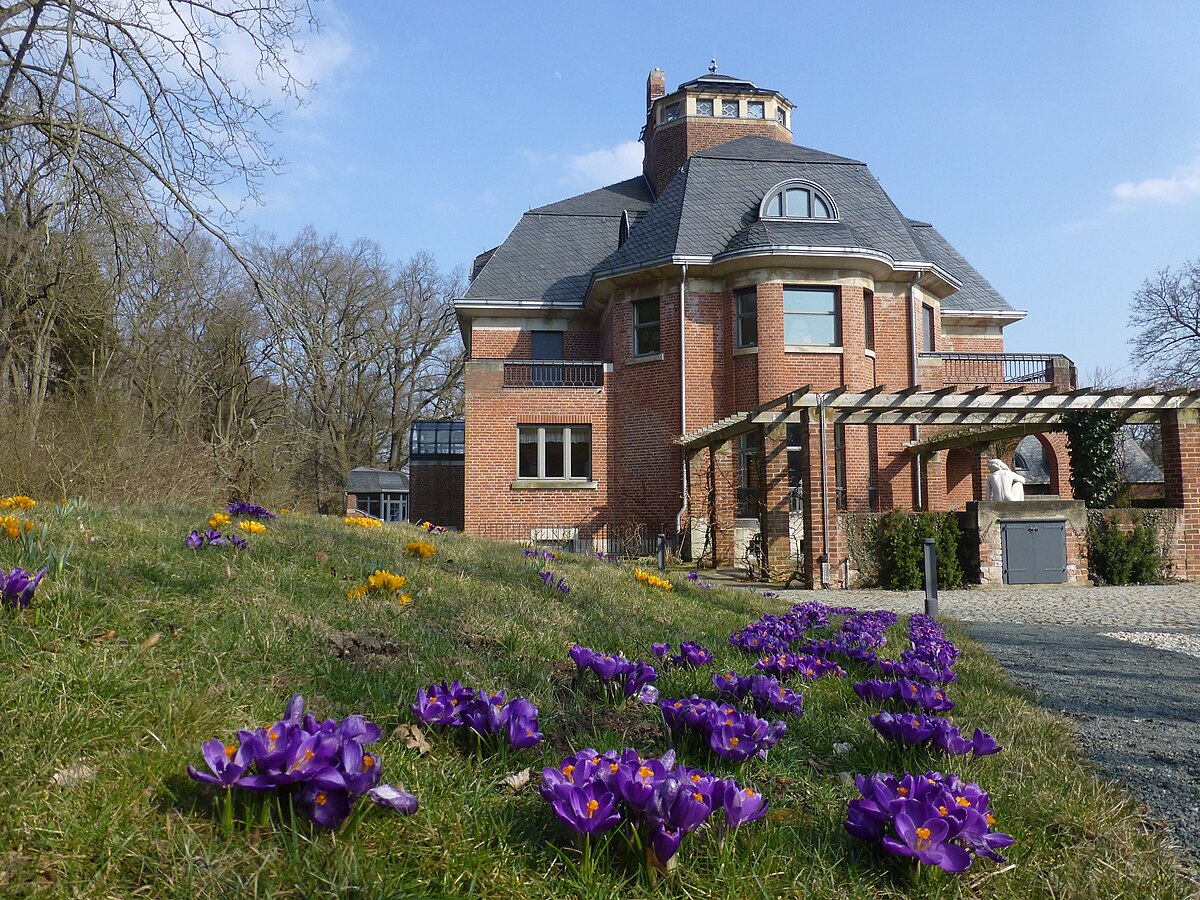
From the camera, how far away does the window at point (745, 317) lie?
20.7 meters

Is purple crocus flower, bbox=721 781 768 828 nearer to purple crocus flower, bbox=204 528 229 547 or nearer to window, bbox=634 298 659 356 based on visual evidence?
purple crocus flower, bbox=204 528 229 547

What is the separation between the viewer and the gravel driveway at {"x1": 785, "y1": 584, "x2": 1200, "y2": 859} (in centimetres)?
307

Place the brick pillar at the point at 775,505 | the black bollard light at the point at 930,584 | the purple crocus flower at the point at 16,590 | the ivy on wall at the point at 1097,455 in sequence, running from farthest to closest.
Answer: the ivy on wall at the point at 1097,455 < the brick pillar at the point at 775,505 < the black bollard light at the point at 930,584 < the purple crocus flower at the point at 16,590

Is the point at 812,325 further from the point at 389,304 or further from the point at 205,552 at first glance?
the point at 389,304

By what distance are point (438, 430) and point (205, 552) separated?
2508cm

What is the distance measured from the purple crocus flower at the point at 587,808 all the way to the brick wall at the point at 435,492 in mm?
26614

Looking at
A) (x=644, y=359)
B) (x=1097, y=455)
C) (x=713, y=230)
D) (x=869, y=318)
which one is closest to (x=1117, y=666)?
(x=1097, y=455)

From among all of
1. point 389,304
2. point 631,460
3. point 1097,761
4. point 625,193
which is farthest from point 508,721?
point 389,304

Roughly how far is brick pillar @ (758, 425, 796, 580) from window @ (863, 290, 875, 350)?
802cm

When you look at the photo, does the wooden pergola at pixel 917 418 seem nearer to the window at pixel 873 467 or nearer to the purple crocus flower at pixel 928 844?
the window at pixel 873 467

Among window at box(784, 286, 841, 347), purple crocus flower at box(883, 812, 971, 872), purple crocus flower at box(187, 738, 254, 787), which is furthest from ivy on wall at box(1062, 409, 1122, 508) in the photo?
purple crocus flower at box(187, 738, 254, 787)

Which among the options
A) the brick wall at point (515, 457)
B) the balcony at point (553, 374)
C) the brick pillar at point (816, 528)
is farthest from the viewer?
the balcony at point (553, 374)

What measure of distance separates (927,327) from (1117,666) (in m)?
19.7

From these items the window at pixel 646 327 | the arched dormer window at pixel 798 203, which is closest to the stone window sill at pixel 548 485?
the window at pixel 646 327
